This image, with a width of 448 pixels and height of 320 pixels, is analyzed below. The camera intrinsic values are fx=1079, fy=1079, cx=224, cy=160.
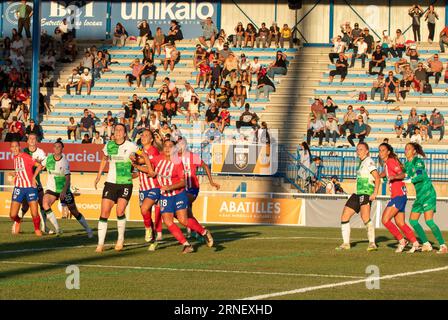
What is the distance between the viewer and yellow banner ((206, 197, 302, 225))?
32.5 m

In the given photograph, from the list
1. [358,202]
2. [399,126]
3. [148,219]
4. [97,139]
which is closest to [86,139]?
[97,139]

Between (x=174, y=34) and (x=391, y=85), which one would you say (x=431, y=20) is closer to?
(x=391, y=85)

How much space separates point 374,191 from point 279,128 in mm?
20495

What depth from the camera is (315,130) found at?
3878cm

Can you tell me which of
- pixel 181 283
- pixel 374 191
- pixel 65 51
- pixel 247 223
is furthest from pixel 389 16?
pixel 181 283

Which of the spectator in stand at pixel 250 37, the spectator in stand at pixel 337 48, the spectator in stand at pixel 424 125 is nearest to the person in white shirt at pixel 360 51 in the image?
the spectator in stand at pixel 337 48

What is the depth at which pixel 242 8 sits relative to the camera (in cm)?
5075

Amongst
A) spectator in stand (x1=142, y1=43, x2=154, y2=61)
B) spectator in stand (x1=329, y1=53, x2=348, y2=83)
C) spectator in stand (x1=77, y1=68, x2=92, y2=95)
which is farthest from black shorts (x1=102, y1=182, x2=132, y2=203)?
spectator in stand (x1=142, y1=43, x2=154, y2=61)

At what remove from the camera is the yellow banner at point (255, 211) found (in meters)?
32.5

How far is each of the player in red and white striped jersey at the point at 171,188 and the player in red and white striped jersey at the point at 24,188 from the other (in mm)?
4649

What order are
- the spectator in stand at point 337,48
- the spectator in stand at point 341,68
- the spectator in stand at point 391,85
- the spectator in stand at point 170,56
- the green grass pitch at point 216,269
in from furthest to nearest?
the spectator in stand at point 170,56 < the spectator in stand at point 337,48 < the spectator in stand at point 341,68 < the spectator in stand at point 391,85 < the green grass pitch at point 216,269

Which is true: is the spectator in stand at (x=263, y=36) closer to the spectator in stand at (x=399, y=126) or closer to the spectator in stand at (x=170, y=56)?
the spectator in stand at (x=170, y=56)

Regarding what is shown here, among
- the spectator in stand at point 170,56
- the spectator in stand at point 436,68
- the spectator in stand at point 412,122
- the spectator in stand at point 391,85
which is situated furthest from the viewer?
the spectator in stand at point 170,56
